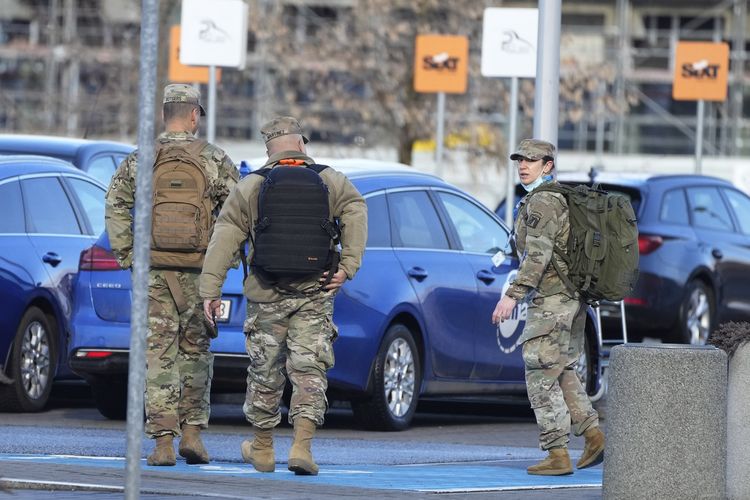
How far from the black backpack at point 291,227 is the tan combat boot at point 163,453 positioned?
98 cm

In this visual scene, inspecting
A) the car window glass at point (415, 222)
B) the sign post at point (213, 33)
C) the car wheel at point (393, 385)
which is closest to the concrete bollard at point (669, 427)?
the car wheel at point (393, 385)

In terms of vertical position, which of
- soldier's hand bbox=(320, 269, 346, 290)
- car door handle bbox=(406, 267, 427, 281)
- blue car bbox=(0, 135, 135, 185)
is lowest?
car door handle bbox=(406, 267, 427, 281)

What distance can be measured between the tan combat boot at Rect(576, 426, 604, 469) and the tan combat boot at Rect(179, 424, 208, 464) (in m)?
1.92

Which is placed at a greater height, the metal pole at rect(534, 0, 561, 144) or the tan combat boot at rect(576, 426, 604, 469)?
the metal pole at rect(534, 0, 561, 144)

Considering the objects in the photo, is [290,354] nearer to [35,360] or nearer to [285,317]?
[285,317]

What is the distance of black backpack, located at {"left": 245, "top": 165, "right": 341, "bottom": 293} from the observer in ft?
29.0

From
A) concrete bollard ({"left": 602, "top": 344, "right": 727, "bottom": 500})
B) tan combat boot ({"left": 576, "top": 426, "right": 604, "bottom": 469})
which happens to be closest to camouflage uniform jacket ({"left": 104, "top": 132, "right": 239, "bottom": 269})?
tan combat boot ({"left": 576, "top": 426, "right": 604, "bottom": 469})

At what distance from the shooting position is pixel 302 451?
8867 millimetres

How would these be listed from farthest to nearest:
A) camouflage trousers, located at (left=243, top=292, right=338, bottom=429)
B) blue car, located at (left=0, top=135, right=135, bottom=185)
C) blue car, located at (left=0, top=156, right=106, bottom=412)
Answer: blue car, located at (left=0, top=135, right=135, bottom=185)
blue car, located at (left=0, top=156, right=106, bottom=412)
camouflage trousers, located at (left=243, top=292, right=338, bottom=429)

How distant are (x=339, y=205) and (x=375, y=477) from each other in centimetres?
127

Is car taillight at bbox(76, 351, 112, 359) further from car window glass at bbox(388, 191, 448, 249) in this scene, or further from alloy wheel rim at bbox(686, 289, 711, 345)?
alloy wheel rim at bbox(686, 289, 711, 345)

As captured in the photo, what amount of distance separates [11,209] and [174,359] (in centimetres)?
355

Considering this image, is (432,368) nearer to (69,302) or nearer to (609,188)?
(69,302)

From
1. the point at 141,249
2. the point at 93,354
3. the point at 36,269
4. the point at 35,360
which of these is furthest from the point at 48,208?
the point at 141,249
